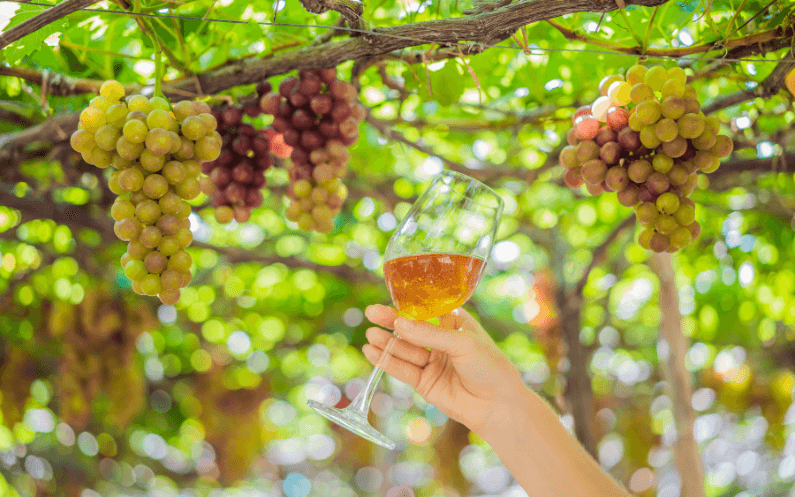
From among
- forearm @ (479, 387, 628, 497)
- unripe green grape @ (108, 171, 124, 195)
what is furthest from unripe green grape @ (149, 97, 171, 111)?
forearm @ (479, 387, 628, 497)

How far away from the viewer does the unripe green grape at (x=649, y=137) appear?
0.76 meters

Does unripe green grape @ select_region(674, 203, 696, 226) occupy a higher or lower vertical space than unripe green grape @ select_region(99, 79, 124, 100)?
lower

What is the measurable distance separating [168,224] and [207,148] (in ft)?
0.38

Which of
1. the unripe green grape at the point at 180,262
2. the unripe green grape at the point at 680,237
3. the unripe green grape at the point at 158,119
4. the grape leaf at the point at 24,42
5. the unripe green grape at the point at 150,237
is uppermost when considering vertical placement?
the grape leaf at the point at 24,42

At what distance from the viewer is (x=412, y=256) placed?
0.91 meters

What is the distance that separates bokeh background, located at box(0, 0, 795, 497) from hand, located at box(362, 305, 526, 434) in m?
0.43

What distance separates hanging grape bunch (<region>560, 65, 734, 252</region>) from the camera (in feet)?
2.49

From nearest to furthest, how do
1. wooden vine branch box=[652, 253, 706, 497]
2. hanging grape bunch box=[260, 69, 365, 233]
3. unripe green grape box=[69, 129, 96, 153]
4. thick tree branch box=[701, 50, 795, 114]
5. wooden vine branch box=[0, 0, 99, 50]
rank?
wooden vine branch box=[0, 0, 99, 50], unripe green grape box=[69, 129, 96, 153], thick tree branch box=[701, 50, 795, 114], hanging grape bunch box=[260, 69, 365, 233], wooden vine branch box=[652, 253, 706, 497]

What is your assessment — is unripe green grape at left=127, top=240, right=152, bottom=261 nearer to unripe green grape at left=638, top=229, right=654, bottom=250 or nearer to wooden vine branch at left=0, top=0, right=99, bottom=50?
wooden vine branch at left=0, top=0, right=99, bottom=50

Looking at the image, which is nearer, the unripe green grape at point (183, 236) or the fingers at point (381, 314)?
the unripe green grape at point (183, 236)

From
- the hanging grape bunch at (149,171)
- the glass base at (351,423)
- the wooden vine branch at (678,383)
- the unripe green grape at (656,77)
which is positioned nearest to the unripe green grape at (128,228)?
the hanging grape bunch at (149,171)

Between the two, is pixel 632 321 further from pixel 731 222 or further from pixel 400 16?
pixel 400 16

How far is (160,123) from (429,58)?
460mm

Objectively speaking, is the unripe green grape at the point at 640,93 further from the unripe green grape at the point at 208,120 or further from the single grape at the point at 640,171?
the unripe green grape at the point at 208,120
